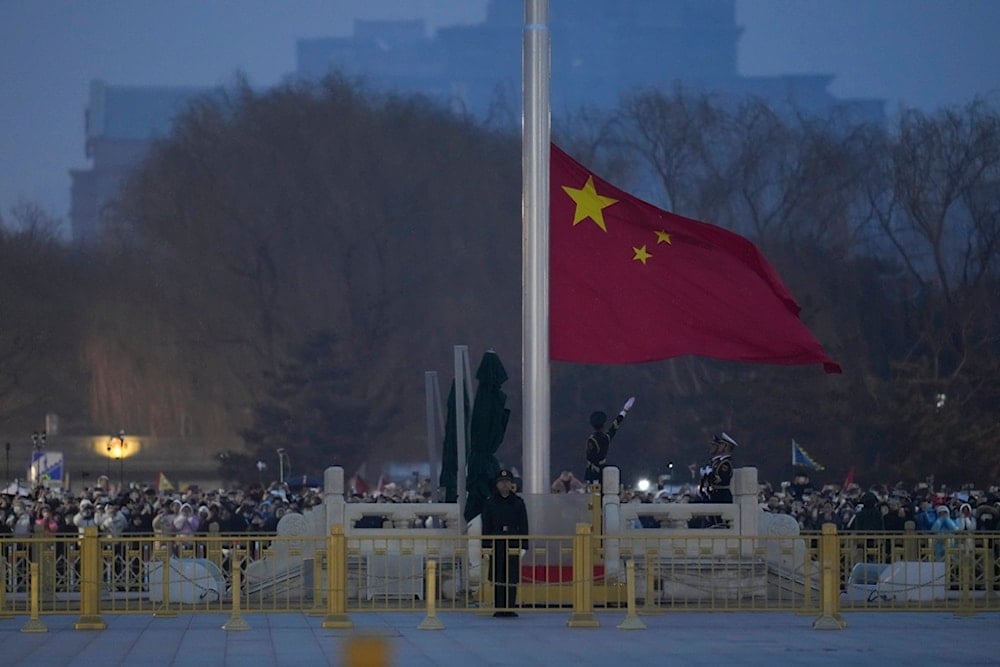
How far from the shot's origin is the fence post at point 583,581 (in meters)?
14.2

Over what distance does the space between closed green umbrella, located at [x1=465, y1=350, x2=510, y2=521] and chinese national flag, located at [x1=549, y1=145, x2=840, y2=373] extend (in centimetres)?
90

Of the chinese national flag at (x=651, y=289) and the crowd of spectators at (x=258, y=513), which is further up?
the chinese national flag at (x=651, y=289)

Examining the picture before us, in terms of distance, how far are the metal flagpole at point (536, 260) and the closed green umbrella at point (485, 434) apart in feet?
1.62

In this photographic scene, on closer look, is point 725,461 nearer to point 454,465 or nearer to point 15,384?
point 454,465

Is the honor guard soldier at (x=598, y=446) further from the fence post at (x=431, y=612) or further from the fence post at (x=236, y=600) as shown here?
the fence post at (x=236, y=600)

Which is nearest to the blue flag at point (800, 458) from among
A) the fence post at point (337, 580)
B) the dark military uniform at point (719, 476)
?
the dark military uniform at point (719, 476)

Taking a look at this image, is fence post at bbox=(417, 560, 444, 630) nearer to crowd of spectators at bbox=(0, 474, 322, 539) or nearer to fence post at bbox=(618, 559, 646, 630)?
fence post at bbox=(618, 559, 646, 630)

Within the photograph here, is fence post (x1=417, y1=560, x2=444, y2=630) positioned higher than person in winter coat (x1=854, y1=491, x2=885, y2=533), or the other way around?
person in winter coat (x1=854, y1=491, x2=885, y2=533)

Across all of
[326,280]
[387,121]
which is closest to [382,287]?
[326,280]

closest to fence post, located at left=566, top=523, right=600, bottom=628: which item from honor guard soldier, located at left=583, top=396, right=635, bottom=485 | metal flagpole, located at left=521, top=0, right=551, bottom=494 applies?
metal flagpole, located at left=521, top=0, right=551, bottom=494

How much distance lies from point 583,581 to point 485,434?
3.59 m

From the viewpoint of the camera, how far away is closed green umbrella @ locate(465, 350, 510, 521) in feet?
56.4

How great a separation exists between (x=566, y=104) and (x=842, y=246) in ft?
38.2

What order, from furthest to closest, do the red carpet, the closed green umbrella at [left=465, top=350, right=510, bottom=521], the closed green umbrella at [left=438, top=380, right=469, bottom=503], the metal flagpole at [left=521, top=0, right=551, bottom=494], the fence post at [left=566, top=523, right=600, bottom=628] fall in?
the closed green umbrella at [left=438, top=380, right=469, bottom=503] → the closed green umbrella at [left=465, top=350, right=510, bottom=521] → the metal flagpole at [left=521, top=0, right=551, bottom=494] → the red carpet → the fence post at [left=566, top=523, right=600, bottom=628]
